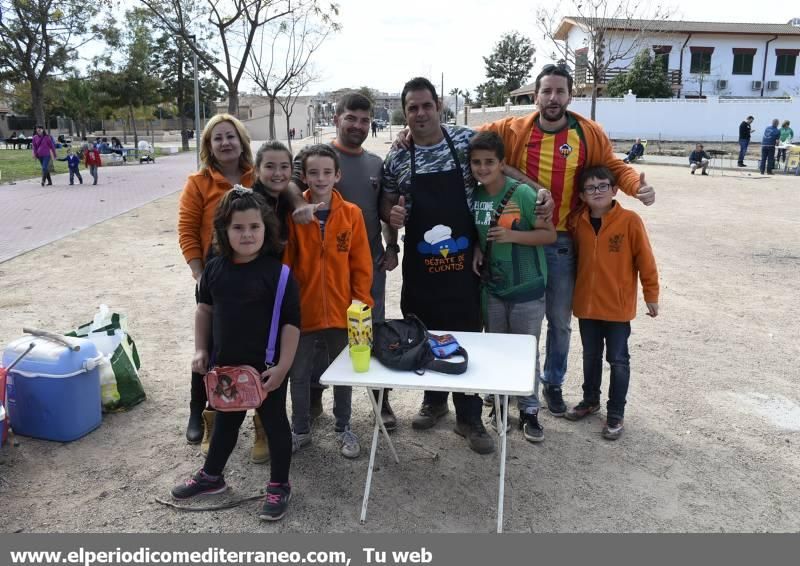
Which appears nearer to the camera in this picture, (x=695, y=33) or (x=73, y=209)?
(x=73, y=209)

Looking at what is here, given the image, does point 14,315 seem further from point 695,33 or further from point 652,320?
point 695,33

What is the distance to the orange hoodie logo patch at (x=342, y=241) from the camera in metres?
3.14

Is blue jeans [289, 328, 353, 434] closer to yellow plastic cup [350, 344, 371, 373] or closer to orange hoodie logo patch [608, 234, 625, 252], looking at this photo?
yellow plastic cup [350, 344, 371, 373]

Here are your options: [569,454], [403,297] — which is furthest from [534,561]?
[403,297]

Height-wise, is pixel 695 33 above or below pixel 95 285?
above

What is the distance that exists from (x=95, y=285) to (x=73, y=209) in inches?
271

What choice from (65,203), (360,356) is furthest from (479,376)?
(65,203)

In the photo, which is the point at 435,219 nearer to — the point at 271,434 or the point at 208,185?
the point at 208,185

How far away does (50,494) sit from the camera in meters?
3.04

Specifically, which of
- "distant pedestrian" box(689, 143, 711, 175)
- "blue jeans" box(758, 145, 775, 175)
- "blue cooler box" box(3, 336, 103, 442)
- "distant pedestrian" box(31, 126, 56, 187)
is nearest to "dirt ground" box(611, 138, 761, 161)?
"blue jeans" box(758, 145, 775, 175)

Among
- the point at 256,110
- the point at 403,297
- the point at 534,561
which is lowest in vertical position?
the point at 534,561

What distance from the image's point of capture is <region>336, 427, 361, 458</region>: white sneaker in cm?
342

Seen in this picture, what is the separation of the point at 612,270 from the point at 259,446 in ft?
7.09

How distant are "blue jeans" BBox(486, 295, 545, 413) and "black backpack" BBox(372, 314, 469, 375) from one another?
66cm
